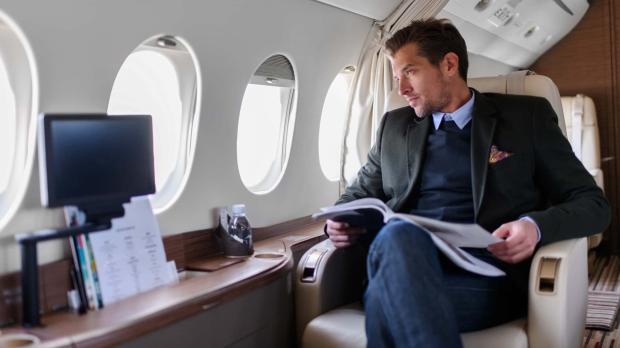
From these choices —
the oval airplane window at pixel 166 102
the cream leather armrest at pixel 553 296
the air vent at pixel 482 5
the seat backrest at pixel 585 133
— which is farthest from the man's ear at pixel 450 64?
the seat backrest at pixel 585 133

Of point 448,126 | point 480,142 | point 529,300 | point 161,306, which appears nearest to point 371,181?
point 448,126

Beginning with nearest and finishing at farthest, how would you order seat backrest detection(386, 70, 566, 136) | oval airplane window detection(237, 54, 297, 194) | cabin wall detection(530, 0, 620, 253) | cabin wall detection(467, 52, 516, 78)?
seat backrest detection(386, 70, 566, 136), oval airplane window detection(237, 54, 297, 194), cabin wall detection(467, 52, 516, 78), cabin wall detection(530, 0, 620, 253)

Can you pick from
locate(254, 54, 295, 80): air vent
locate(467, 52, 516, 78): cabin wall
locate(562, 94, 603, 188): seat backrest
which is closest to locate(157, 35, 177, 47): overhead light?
locate(254, 54, 295, 80): air vent

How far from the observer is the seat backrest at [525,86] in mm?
2549

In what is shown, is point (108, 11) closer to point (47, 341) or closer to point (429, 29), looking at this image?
point (47, 341)

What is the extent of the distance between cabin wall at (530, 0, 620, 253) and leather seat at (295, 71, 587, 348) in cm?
347

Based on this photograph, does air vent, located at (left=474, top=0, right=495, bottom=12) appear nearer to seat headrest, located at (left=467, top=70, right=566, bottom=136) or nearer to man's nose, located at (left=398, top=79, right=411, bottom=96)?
seat headrest, located at (left=467, top=70, right=566, bottom=136)

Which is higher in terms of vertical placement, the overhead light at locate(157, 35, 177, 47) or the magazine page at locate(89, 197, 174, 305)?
the overhead light at locate(157, 35, 177, 47)

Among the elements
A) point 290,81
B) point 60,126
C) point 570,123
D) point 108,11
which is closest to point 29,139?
point 60,126

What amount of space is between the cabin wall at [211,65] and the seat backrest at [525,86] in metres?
0.79

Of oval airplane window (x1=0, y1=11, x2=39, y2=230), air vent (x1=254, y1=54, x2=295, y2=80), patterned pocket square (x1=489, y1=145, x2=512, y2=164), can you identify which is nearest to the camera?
oval airplane window (x1=0, y1=11, x2=39, y2=230)

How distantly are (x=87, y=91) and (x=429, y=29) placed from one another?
1.32 meters

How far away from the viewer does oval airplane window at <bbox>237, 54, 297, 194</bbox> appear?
3104 millimetres

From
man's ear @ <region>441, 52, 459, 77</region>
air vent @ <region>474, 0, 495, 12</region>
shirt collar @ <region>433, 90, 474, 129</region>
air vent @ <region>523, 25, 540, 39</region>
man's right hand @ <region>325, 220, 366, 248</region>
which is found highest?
air vent @ <region>474, 0, 495, 12</region>
